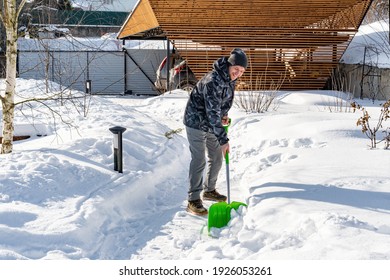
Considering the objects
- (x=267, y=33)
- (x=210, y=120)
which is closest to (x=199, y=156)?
(x=210, y=120)

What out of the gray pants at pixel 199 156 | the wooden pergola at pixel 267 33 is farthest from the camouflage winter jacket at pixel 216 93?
the wooden pergola at pixel 267 33

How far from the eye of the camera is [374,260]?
11.1 feet

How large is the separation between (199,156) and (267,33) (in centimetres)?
1122

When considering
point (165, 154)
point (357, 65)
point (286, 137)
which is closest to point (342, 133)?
point (286, 137)

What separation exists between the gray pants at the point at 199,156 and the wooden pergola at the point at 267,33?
9.90m

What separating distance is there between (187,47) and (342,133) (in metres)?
9.33

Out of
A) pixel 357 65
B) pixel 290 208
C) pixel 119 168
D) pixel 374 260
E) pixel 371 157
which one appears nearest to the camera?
pixel 374 260

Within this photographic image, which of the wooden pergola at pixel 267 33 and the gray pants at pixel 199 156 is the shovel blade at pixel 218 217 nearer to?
the gray pants at pixel 199 156

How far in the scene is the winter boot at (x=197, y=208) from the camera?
562cm

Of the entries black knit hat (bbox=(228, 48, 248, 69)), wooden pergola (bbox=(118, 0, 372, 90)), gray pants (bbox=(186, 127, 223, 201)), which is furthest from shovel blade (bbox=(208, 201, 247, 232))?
wooden pergola (bbox=(118, 0, 372, 90))

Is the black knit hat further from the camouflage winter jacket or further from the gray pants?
the gray pants

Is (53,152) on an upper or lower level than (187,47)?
lower

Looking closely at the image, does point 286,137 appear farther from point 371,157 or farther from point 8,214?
point 8,214

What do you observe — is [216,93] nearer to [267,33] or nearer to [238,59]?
[238,59]
